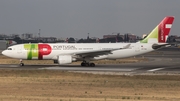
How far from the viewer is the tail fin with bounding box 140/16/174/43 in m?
52.3

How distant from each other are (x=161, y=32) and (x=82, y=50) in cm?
1079

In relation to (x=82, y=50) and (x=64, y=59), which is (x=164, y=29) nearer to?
(x=82, y=50)

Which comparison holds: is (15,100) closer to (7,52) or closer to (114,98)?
(114,98)

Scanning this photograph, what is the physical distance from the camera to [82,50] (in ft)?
164

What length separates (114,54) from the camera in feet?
165

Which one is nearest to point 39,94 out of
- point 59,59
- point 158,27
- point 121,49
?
point 59,59

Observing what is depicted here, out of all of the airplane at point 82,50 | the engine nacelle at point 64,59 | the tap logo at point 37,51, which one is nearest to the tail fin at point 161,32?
the airplane at point 82,50

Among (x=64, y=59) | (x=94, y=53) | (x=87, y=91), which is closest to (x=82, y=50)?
(x=94, y=53)

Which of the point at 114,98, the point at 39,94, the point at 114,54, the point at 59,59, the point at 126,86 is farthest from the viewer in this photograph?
the point at 114,54

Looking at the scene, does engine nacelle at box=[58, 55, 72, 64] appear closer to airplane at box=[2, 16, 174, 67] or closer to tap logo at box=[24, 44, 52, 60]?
airplane at box=[2, 16, 174, 67]

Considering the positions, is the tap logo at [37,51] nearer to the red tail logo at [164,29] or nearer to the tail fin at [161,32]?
the tail fin at [161,32]

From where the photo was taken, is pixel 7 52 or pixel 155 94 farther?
pixel 7 52

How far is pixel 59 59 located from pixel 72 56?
1.96 m

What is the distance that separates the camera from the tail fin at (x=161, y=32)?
172ft
